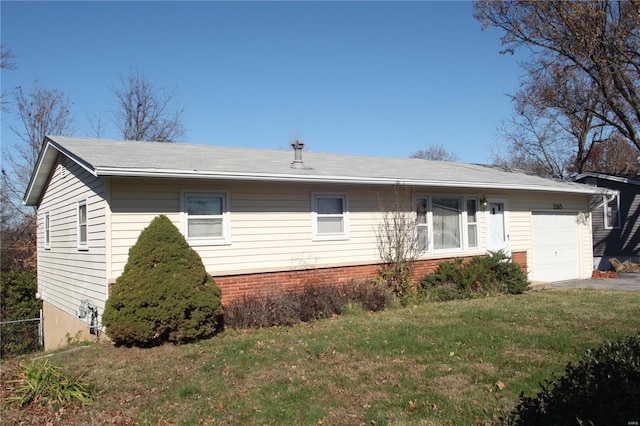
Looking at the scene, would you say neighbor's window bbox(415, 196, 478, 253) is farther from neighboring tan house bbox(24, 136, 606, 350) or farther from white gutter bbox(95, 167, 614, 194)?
white gutter bbox(95, 167, 614, 194)

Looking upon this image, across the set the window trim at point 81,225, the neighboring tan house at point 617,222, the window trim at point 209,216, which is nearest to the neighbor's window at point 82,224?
the window trim at point 81,225

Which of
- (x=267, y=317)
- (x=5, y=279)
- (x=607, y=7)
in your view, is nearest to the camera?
(x=267, y=317)

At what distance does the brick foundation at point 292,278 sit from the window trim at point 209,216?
77 cm

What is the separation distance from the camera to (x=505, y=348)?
24.5 ft

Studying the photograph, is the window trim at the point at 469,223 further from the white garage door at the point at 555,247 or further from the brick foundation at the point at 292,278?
the white garage door at the point at 555,247

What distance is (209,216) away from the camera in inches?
437

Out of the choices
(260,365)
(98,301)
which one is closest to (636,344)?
(260,365)

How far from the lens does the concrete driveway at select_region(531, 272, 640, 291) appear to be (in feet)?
49.5

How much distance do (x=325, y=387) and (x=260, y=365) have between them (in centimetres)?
132

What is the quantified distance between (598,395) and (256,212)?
899 cm

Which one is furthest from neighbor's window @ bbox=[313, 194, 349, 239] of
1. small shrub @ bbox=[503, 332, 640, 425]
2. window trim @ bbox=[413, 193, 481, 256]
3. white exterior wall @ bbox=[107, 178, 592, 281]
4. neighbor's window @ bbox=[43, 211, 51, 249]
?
small shrub @ bbox=[503, 332, 640, 425]

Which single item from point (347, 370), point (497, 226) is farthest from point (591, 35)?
point (347, 370)

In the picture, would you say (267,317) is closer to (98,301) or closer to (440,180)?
(98,301)

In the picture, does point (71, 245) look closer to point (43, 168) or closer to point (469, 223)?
point (43, 168)
